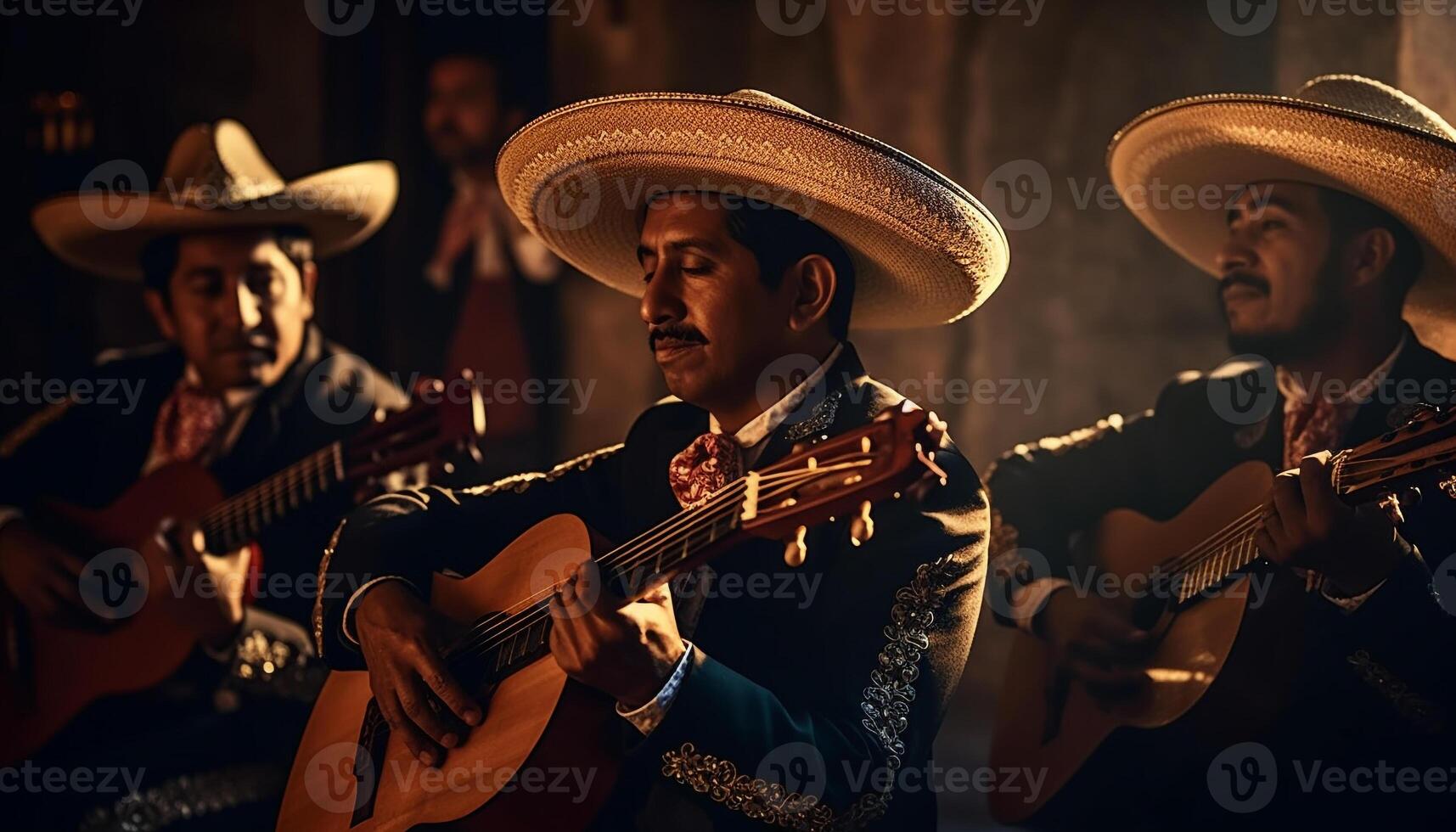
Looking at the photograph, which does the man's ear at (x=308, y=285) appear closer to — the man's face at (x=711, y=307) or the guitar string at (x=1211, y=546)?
the man's face at (x=711, y=307)

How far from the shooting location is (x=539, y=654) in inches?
96.0

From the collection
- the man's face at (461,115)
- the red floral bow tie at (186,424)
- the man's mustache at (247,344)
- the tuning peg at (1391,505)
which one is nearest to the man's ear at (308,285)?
the man's mustache at (247,344)

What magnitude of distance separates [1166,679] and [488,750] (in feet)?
3.79

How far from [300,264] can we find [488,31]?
3.03ft

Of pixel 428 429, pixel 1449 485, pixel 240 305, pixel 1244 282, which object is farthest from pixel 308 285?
pixel 1449 485

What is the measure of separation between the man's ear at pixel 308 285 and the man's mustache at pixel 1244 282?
2100 mm

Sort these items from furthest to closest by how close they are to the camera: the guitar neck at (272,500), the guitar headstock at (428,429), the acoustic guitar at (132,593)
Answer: the acoustic guitar at (132,593) → the guitar neck at (272,500) → the guitar headstock at (428,429)

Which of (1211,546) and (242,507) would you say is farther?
(242,507)

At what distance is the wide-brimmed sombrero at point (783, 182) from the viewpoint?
245 cm

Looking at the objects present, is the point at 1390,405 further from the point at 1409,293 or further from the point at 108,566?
the point at 108,566

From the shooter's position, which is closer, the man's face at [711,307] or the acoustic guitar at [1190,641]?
the acoustic guitar at [1190,641]

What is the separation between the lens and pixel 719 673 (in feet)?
7.55

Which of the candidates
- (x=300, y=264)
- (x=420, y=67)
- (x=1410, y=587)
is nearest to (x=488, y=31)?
(x=420, y=67)

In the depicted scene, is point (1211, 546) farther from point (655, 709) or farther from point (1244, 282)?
point (655, 709)
